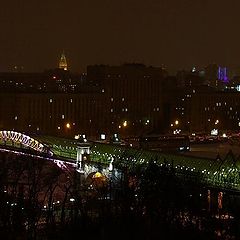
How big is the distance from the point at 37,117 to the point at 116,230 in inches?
1314

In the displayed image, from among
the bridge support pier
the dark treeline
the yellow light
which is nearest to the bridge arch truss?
the bridge support pier

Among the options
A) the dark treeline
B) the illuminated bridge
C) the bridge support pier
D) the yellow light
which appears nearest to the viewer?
the dark treeline

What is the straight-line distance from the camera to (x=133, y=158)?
2156cm

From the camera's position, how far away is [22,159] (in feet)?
75.7

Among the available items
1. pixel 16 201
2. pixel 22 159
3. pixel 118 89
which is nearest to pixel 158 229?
pixel 16 201

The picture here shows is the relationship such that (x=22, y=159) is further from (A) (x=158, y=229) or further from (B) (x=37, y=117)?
(B) (x=37, y=117)

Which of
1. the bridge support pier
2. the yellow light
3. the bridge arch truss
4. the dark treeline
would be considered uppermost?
the bridge arch truss

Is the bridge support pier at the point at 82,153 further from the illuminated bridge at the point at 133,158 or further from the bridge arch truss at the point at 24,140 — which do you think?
the bridge arch truss at the point at 24,140

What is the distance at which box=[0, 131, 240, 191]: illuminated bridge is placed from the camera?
18.0 m

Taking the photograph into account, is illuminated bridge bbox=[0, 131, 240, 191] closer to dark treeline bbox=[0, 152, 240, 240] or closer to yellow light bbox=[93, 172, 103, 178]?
yellow light bbox=[93, 172, 103, 178]

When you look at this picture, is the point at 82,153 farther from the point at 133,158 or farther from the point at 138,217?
the point at 138,217

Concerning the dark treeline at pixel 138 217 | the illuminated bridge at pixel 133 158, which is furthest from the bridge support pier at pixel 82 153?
the dark treeline at pixel 138 217

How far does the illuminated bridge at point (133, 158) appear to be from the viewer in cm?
1798

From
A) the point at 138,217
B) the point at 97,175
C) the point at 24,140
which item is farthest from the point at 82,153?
the point at 138,217
